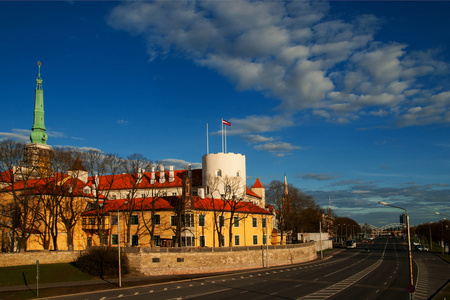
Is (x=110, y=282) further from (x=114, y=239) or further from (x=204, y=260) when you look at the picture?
(x=114, y=239)

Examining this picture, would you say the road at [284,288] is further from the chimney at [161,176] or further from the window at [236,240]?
the chimney at [161,176]

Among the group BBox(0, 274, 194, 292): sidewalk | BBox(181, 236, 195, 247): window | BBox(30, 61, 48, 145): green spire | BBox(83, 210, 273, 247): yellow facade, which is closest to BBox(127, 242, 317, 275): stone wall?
BBox(0, 274, 194, 292): sidewalk

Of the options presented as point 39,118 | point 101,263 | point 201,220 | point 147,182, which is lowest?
point 101,263

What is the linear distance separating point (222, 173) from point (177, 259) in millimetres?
33470

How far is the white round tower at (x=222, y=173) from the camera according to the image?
294 ft

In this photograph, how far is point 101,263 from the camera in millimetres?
53969

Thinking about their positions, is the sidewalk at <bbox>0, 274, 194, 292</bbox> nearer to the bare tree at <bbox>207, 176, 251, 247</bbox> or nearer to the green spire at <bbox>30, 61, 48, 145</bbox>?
the bare tree at <bbox>207, 176, 251, 247</bbox>

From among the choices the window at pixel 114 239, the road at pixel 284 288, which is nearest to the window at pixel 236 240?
the road at pixel 284 288

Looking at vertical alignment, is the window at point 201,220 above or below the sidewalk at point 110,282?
above

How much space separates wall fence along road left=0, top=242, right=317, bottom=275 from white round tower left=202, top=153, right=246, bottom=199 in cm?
2110

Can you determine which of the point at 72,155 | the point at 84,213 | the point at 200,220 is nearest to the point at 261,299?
the point at 200,220

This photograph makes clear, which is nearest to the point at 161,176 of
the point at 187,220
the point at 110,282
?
the point at 187,220

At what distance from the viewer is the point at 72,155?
228 feet

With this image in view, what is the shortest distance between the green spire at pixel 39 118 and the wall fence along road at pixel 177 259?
68.1 m
